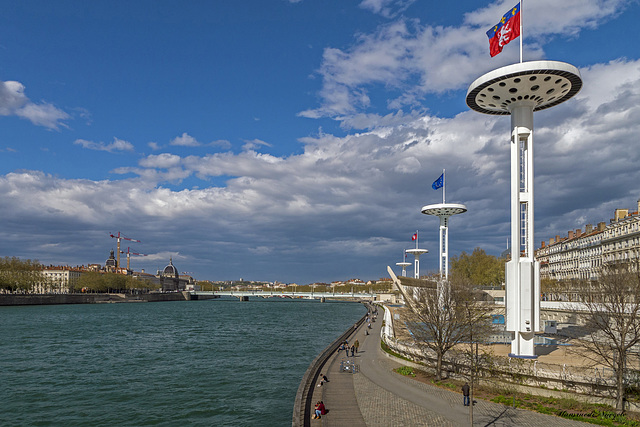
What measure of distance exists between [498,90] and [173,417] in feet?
104

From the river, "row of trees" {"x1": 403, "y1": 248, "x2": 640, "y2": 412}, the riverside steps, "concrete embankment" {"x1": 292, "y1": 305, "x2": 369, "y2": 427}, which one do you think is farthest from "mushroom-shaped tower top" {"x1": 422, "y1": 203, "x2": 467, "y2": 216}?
the riverside steps

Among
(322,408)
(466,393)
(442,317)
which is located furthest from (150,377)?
(466,393)

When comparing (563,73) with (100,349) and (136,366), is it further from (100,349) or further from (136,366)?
(100,349)

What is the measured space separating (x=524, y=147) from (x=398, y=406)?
21913mm

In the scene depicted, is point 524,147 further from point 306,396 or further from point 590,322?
point 306,396

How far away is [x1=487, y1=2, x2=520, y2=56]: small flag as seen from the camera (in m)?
30.6

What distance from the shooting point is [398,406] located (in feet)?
81.7

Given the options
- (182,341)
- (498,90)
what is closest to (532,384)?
(498,90)

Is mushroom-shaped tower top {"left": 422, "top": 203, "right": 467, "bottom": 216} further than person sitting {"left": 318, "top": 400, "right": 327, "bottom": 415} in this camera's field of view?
Yes

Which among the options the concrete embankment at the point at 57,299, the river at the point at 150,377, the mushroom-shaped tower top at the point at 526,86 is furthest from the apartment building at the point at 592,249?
the concrete embankment at the point at 57,299

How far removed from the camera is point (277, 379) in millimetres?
39000

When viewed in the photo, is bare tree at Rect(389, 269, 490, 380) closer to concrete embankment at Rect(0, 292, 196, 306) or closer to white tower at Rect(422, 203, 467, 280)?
white tower at Rect(422, 203, 467, 280)

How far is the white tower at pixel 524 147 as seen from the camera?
31344 millimetres

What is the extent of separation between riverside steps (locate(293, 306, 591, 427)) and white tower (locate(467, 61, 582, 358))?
28.9ft
